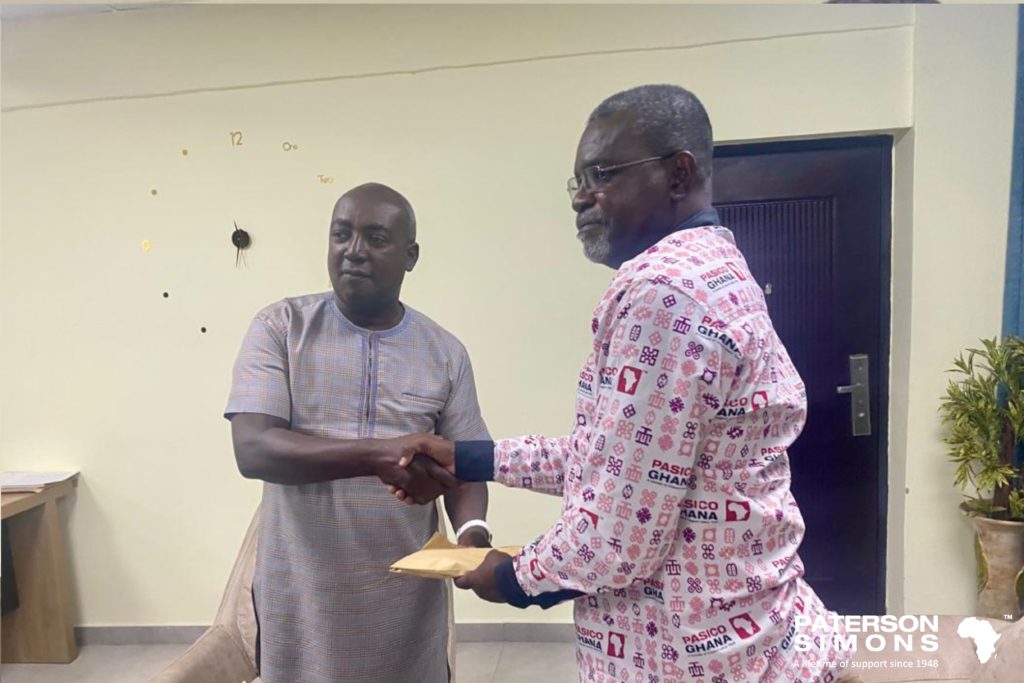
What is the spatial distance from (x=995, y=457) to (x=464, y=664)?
5.74 feet

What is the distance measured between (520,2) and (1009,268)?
1699mm

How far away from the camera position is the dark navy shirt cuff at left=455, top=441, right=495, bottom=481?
1.21 metres

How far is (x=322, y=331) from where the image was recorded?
133 centimetres

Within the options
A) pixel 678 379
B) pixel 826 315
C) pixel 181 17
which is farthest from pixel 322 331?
pixel 826 315

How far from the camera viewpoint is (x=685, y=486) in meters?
0.78

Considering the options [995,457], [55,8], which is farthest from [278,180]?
[995,457]

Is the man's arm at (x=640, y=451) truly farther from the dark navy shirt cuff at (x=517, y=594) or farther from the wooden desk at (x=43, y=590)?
the wooden desk at (x=43, y=590)

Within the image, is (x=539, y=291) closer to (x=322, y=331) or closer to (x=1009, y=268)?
(x=322, y=331)

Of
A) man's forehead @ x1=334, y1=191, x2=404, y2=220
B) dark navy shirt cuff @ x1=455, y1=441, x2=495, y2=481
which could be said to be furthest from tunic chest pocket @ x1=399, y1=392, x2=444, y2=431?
man's forehead @ x1=334, y1=191, x2=404, y2=220

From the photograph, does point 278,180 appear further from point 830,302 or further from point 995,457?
point 995,457

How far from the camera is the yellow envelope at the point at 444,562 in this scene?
1.00m

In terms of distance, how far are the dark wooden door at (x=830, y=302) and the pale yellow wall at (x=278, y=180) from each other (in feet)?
0.36

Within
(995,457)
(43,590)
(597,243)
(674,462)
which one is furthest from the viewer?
(43,590)

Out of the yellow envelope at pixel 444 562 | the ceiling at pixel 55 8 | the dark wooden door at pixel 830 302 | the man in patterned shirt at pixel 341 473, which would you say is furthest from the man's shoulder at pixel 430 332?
the ceiling at pixel 55 8
